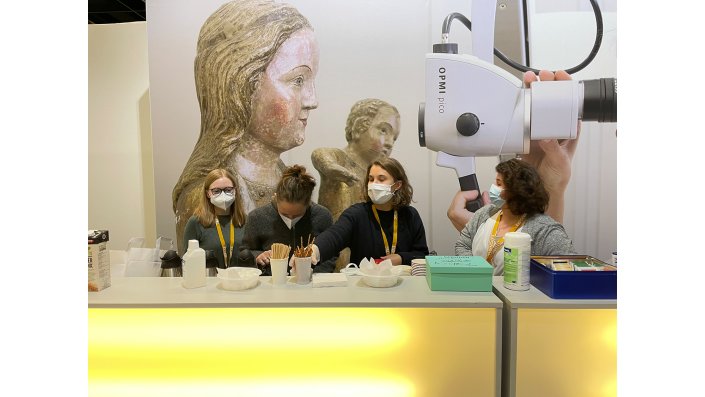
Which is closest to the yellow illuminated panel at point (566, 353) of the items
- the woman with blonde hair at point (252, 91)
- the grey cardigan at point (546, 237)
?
the grey cardigan at point (546, 237)

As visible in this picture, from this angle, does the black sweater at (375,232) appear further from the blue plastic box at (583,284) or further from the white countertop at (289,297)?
the blue plastic box at (583,284)

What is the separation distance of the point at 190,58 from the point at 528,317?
123 inches

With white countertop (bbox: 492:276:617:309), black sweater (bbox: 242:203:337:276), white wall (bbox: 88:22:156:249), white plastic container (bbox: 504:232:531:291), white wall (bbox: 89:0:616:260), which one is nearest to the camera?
white countertop (bbox: 492:276:617:309)

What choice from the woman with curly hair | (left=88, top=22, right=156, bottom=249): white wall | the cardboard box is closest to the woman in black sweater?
the woman with curly hair

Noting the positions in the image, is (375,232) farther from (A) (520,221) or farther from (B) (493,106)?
(B) (493,106)

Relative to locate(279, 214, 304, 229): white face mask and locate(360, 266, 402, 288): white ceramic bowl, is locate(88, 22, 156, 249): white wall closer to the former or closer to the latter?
locate(279, 214, 304, 229): white face mask

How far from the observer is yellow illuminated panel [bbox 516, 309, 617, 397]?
1625mm

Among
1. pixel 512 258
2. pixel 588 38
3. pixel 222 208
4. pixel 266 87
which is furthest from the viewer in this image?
pixel 266 87

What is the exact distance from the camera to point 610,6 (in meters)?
3.24

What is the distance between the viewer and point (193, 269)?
1.83m

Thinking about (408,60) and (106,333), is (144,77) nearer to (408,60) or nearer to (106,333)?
(408,60)

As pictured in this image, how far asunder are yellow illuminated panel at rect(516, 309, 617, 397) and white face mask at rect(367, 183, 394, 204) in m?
1.34

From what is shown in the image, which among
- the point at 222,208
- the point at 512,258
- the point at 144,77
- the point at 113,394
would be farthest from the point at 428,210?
the point at 144,77

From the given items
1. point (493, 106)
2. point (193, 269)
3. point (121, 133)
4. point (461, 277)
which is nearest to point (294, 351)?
point (193, 269)
